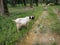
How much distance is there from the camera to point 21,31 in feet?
34.1

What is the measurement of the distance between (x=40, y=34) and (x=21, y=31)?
0.99m

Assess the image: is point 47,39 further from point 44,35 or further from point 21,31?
point 21,31

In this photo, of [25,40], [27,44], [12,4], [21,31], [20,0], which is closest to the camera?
[27,44]

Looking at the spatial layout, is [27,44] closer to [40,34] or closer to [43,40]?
[43,40]

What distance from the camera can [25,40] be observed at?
29.5ft

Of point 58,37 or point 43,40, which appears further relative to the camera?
point 58,37

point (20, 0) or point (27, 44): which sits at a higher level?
point (27, 44)

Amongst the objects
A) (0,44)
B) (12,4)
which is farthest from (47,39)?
(12,4)

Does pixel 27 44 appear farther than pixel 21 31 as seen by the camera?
No

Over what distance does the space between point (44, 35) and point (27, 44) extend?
184cm

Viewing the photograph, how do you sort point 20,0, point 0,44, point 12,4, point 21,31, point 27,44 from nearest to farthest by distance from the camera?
point 0,44 < point 27,44 < point 21,31 < point 12,4 < point 20,0

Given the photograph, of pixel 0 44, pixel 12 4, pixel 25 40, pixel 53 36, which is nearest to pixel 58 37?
pixel 53 36

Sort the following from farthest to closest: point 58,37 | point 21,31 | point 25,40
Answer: point 21,31 → point 58,37 → point 25,40

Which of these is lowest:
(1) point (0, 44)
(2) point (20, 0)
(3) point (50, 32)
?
(2) point (20, 0)
